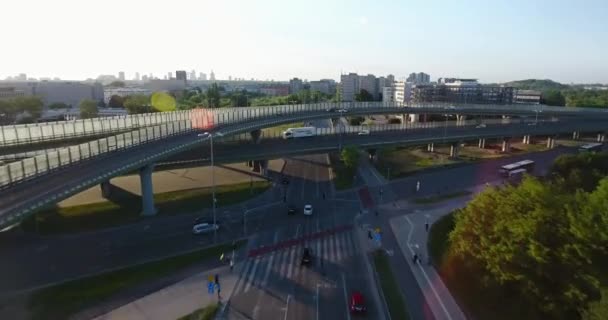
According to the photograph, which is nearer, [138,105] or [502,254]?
[502,254]

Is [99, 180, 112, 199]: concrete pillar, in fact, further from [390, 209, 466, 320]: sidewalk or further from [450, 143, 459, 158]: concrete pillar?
[450, 143, 459, 158]: concrete pillar

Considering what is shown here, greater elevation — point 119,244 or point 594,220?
point 594,220

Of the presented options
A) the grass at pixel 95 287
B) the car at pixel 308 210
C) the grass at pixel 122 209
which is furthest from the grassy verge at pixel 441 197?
the grass at pixel 95 287

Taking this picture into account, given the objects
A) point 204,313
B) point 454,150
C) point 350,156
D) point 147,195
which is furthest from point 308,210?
point 454,150

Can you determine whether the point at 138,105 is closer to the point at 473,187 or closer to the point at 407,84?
the point at 473,187

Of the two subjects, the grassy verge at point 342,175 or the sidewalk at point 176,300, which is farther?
the grassy verge at point 342,175

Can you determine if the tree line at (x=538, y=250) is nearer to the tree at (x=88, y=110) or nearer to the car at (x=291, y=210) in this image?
the car at (x=291, y=210)

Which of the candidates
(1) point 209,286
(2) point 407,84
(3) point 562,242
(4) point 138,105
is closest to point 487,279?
(3) point 562,242
